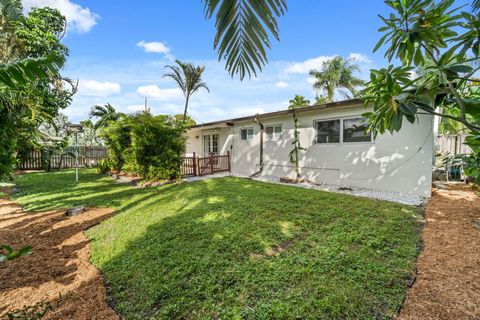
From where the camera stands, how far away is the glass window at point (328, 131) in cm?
811

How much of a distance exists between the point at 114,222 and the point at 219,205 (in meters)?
2.34

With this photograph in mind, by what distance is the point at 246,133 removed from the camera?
11586 mm

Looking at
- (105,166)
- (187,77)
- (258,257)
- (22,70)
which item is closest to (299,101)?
(187,77)

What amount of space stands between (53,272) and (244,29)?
13.0ft

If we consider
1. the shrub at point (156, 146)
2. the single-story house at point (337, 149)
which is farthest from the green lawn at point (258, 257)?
the shrub at point (156, 146)

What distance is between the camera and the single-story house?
6434mm

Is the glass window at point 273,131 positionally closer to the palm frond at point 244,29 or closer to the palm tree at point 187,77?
the palm tree at point 187,77

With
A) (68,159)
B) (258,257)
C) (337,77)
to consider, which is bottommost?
(258,257)

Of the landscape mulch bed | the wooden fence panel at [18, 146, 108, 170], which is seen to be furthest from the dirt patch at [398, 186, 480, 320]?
the wooden fence panel at [18, 146, 108, 170]

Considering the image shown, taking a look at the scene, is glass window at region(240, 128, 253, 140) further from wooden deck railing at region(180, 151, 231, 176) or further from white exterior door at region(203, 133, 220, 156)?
white exterior door at region(203, 133, 220, 156)

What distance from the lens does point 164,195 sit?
6.99m

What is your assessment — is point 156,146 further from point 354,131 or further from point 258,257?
point 354,131

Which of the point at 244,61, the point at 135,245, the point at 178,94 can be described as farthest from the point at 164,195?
the point at 178,94

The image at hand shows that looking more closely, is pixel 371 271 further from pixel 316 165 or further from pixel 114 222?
pixel 316 165
